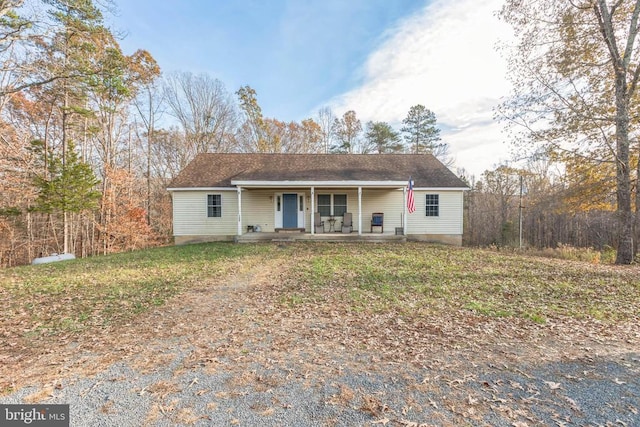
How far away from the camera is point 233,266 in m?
8.52

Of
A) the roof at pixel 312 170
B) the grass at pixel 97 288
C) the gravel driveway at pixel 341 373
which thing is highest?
the roof at pixel 312 170

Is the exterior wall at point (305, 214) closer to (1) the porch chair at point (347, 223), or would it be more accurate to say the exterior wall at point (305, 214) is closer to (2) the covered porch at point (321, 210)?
(2) the covered porch at point (321, 210)

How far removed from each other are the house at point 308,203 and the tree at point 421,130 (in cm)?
1211

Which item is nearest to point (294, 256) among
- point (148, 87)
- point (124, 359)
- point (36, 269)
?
point (124, 359)

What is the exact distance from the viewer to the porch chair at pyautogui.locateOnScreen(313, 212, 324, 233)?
47.0ft

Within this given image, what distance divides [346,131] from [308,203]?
1503cm

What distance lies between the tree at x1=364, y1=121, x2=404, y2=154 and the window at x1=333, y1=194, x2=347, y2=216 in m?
13.8

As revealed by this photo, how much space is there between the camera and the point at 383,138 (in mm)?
26438

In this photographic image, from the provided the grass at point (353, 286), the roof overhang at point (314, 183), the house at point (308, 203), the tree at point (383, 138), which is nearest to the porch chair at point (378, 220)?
the house at point (308, 203)

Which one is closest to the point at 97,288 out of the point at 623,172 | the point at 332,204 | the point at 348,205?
the point at 332,204

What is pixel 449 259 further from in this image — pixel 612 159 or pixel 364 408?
pixel 364 408

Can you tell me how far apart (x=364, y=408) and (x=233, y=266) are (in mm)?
6852

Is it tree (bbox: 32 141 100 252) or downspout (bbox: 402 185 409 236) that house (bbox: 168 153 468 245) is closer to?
downspout (bbox: 402 185 409 236)

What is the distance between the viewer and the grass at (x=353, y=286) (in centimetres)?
477
